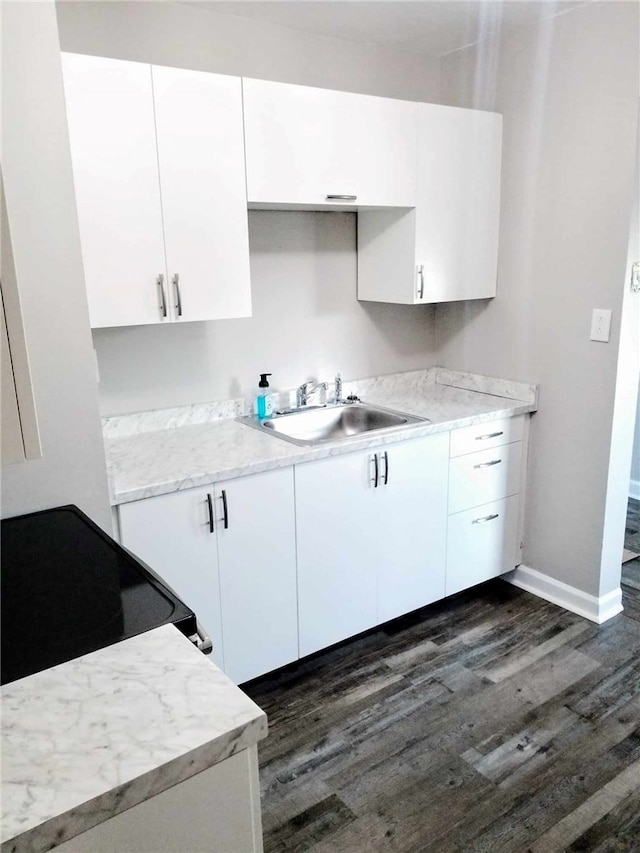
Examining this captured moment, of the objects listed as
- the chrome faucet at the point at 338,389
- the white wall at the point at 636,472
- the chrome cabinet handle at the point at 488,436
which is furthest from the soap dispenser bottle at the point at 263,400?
the white wall at the point at 636,472

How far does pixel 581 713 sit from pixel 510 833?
2.00ft

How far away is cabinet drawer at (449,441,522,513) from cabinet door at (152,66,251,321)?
118 centimetres

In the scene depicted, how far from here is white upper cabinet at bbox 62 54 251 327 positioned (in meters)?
1.89

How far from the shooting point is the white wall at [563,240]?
2422 millimetres

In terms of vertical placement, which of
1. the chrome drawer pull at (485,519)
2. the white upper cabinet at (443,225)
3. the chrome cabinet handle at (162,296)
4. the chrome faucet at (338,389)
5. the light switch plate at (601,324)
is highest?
the white upper cabinet at (443,225)

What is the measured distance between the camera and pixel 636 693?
7.61 feet

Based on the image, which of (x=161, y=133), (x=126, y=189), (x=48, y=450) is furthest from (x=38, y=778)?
(x=161, y=133)

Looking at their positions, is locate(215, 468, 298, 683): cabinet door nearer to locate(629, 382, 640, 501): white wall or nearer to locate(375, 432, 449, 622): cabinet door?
locate(375, 432, 449, 622): cabinet door

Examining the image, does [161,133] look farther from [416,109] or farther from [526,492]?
[526,492]

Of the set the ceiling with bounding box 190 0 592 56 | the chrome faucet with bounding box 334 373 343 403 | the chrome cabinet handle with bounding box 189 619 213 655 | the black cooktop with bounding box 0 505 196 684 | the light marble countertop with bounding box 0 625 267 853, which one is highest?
the ceiling with bounding box 190 0 592 56

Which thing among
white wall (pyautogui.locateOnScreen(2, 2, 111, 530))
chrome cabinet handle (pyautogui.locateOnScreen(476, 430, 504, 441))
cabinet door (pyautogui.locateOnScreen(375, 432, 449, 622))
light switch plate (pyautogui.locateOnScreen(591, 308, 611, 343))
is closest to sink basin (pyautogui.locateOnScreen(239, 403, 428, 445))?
cabinet door (pyautogui.locateOnScreen(375, 432, 449, 622))

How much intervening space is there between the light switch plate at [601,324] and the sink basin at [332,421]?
0.76 meters

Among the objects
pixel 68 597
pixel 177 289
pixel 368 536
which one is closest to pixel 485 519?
pixel 368 536

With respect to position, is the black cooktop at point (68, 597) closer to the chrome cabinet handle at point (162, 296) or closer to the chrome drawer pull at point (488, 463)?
the chrome cabinet handle at point (162, 296)
